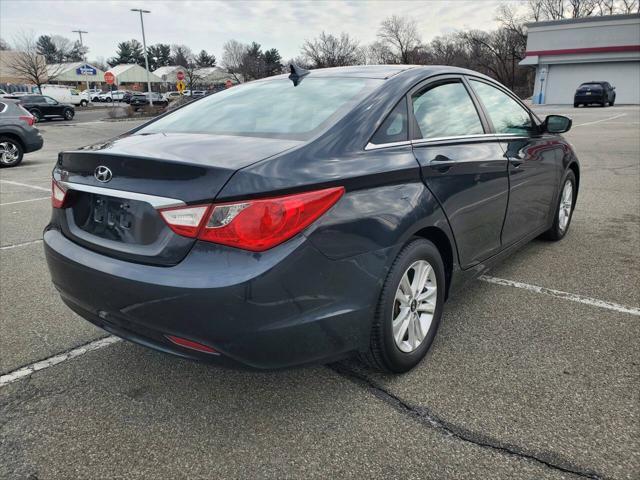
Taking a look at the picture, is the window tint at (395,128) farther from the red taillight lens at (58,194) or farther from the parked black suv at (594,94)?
the parked black suv at (594,94)

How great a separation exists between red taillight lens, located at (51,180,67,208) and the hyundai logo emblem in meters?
0.32

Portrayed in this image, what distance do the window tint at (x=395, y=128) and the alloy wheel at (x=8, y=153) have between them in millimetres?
11905

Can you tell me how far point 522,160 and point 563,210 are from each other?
5.15ft

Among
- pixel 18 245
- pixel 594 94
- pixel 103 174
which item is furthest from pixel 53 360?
pixel 594 94

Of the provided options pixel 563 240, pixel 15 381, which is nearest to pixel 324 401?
pixel 15 381

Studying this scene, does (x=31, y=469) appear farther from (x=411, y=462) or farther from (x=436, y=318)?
(x=436, y=318)

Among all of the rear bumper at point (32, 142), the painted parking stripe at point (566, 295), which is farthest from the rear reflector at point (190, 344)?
the rear bumper at point (32, 142)

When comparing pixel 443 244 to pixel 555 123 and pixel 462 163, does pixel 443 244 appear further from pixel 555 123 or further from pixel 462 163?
pixel 555 123

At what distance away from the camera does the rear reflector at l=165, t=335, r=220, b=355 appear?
2078 mm

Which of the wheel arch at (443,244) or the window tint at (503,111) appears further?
the window tint at (503,111)

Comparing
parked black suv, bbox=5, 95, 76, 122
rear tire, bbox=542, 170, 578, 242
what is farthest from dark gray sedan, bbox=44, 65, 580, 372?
parked black suv, bbox=5, 95, 76, 122

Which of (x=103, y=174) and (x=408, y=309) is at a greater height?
(x=103, y=174)

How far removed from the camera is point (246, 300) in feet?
6.44

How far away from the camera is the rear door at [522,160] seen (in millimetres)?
3568
